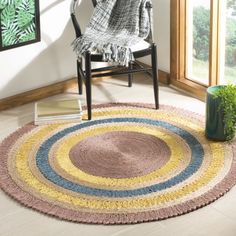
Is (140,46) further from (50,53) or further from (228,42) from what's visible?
(50,53)

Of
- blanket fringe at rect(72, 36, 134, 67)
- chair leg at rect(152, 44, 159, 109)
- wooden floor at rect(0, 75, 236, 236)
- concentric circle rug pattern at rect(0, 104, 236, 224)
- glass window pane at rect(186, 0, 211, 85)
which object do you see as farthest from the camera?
glass window pane at rect(186, 0, 211, 85)

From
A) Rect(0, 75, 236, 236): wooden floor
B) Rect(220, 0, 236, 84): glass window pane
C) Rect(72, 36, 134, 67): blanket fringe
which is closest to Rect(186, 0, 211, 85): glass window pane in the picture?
Rect(220, 0, 236, 84): glass window pane

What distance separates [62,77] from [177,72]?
737 mm

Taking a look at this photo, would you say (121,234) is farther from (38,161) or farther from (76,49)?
(76,49)

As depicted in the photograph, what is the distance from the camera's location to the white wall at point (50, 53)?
3.46 meters

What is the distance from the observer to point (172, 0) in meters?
3.53

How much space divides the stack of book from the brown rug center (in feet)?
0.89

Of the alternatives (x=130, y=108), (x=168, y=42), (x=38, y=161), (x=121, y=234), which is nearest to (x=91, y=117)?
(x=130, y=108)

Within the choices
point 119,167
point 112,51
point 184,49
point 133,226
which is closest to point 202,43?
point 184,49

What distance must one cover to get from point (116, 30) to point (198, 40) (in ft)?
1.74

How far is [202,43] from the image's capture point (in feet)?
11.5

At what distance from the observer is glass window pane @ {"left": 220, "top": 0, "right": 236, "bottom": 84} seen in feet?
10.7

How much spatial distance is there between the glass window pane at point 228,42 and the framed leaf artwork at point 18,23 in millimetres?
1098

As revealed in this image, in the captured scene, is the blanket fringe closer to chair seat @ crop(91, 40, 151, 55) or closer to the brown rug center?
chair seat @ crop(91, 40, 151, 55)
